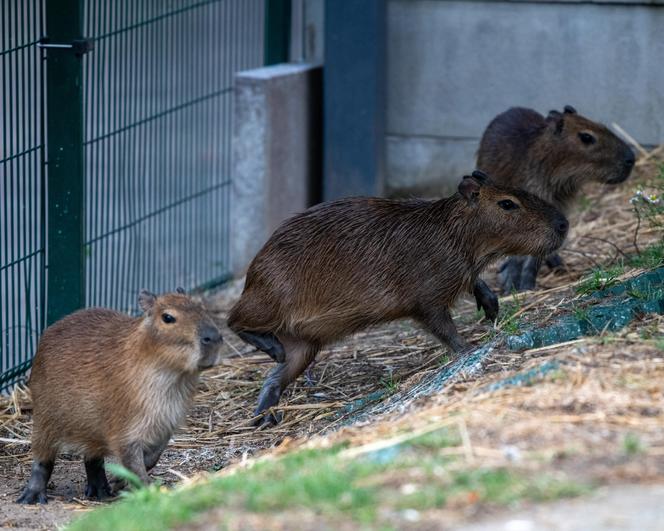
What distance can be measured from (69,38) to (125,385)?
2641 millimetres

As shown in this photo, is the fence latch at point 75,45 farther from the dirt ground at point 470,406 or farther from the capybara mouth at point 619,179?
the capybara mouth at point 619,179

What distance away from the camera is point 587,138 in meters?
8.22

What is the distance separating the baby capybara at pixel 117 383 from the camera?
5223mm

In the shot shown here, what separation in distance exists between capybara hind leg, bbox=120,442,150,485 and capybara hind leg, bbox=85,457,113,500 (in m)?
0.35

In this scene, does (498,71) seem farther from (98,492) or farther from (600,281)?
(98,492)

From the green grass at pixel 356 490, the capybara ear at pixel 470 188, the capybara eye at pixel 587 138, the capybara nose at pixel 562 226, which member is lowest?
the green grass at pixel 356 490

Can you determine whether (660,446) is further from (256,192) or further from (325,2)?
(325,2)

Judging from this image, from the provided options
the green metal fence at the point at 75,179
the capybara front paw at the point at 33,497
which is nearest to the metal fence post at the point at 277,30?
the green metal fence at the point at 75,179

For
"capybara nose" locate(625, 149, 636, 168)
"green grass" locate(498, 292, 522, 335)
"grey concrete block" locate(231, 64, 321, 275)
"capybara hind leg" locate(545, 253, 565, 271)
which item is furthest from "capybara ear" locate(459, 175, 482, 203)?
"grey concrete block" locate(231, 64, 321, 275)

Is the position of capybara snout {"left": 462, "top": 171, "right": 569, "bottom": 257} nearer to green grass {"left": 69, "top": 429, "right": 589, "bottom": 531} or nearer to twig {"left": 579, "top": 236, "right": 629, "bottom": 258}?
twig {"left": 579, "top": 236, "right": 629, "bottom": 258}

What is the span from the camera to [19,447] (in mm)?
6254

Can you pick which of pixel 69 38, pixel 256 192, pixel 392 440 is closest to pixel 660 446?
pixel 392 440

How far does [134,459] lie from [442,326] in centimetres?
180

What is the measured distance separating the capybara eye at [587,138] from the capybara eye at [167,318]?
3.94m
